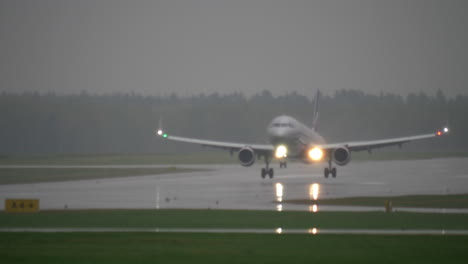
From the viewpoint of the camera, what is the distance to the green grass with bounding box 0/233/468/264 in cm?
1969

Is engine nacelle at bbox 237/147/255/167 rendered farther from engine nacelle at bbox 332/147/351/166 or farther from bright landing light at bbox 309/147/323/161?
engine nacelle at bbox 332/147/351/166

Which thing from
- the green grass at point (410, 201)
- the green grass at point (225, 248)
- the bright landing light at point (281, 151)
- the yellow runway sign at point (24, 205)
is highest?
the bright landing light at point (281, 151)

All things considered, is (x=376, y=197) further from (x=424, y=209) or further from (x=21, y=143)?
(x=21, y=143)

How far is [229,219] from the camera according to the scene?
2953cm

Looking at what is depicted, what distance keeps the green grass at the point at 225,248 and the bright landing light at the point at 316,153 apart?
119ft

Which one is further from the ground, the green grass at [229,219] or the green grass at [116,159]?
the green grass at [116,159]

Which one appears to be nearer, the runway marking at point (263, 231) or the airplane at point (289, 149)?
the runway marking at point (263, 231)

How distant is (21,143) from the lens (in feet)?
525

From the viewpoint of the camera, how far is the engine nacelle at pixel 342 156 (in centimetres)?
5912

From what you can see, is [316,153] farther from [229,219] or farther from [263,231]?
[263,231]

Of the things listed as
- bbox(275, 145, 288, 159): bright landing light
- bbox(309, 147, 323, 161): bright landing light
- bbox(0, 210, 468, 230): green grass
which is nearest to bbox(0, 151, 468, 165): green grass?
bbox(309, 147, 323, 161): bright landing light

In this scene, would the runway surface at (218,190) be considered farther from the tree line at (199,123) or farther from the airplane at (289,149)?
the tree line at (199,123)

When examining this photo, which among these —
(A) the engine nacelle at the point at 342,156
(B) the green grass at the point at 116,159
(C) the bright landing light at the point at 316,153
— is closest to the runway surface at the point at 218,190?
(A) the engine nacelle at the point at 342,156

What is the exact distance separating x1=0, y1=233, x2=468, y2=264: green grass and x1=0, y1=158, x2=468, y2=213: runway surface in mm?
10234
